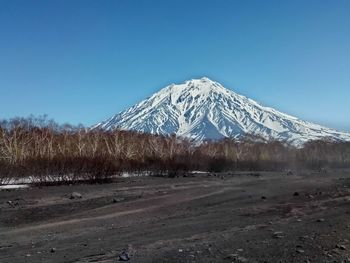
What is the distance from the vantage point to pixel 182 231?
595 inches

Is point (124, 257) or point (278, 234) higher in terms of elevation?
point (278, 234)

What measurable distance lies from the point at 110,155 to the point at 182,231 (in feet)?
165

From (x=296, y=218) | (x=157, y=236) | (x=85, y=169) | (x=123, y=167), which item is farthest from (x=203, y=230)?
(x=123, y=167)

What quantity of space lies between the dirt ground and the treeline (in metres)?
21.2

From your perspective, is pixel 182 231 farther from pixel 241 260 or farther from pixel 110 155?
pixel 110 155

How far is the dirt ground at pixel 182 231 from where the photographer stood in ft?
37.0

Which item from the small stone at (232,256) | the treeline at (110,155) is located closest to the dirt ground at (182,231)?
the small stone at (232,256)

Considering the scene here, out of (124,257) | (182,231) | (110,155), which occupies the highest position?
(110,155)

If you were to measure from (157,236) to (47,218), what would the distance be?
839cm

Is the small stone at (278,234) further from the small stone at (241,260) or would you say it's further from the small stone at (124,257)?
the small stone at (124,257)

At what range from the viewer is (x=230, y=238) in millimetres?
13234

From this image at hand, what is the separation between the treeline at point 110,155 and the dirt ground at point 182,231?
2119cm

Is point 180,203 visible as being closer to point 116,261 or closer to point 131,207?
point 131,207

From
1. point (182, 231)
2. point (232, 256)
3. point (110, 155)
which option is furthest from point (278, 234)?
point (110, 155)
